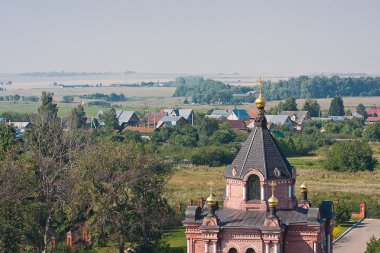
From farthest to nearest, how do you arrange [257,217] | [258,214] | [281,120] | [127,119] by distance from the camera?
[127,119]
[281,120]
[258,214]
[257,217]

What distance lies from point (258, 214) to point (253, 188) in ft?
2.57

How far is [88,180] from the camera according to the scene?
124 ft

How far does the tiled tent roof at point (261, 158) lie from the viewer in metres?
25.5

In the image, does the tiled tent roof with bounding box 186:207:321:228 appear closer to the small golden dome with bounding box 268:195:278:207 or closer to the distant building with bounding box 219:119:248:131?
the small golden dome with bounding box 268:195:278:207

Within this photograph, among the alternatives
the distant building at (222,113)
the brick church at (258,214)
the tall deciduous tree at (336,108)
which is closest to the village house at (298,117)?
the tall deciduous tree at (336,108)

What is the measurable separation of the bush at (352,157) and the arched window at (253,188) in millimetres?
45284

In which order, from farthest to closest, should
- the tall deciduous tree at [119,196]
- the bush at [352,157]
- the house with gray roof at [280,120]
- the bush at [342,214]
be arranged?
the house with gray roof at [280,120], the bush at [352,157], the bush at [342,214], the tall deciduous tree at [119,196]

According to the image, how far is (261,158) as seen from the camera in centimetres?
2570

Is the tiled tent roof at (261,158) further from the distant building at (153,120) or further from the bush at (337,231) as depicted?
the distant building at (153,120)

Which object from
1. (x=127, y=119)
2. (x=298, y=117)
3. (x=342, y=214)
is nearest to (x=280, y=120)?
(x=298, y=117)

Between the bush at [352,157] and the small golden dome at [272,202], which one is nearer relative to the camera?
the small golden dome at [272,202]

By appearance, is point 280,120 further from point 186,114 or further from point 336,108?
point 336,108

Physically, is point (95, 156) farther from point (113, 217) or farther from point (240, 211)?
point (240, 211)

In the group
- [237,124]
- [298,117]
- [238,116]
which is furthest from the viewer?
[238,116]
